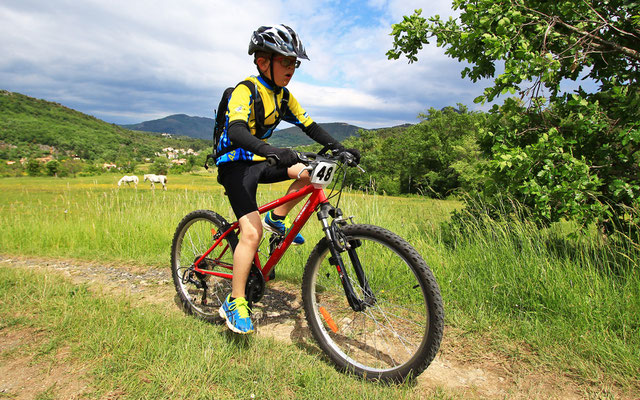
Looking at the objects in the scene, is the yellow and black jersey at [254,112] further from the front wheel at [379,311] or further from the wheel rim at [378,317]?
the wheel rim at [378,317]

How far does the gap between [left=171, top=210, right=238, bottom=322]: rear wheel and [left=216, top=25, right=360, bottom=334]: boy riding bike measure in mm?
442

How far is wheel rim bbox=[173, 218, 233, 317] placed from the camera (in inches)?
138

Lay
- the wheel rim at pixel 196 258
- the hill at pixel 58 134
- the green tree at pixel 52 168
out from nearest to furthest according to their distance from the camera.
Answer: the wheel rim at pixel 196 258 → the green tree at pixel 52 168 → the hill at pixel 58 134

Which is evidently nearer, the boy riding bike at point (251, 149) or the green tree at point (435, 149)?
the boy riding bike at point (251, 149)

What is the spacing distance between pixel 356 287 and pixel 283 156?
110 centimetres

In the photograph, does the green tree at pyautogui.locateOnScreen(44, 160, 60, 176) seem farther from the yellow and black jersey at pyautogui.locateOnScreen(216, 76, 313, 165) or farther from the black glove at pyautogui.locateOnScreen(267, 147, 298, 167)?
the black glove at pyautogui.locateOnScreen(267, 147, 298, 167)

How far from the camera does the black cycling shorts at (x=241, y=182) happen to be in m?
2.79

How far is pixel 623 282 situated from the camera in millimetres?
2961

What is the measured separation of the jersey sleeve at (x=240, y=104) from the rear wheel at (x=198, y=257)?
3.68 ft

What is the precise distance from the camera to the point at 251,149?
2.44 m

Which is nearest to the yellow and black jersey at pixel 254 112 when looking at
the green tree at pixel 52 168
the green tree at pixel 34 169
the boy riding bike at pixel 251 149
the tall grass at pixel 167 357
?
the boy riding bike at pixel 251 149

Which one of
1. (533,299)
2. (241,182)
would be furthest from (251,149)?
(533,299)

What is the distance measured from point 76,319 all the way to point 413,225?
14.6 ft

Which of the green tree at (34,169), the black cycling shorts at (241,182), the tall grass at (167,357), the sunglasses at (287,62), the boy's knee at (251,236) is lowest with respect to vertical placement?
the green tree at (34,169)
